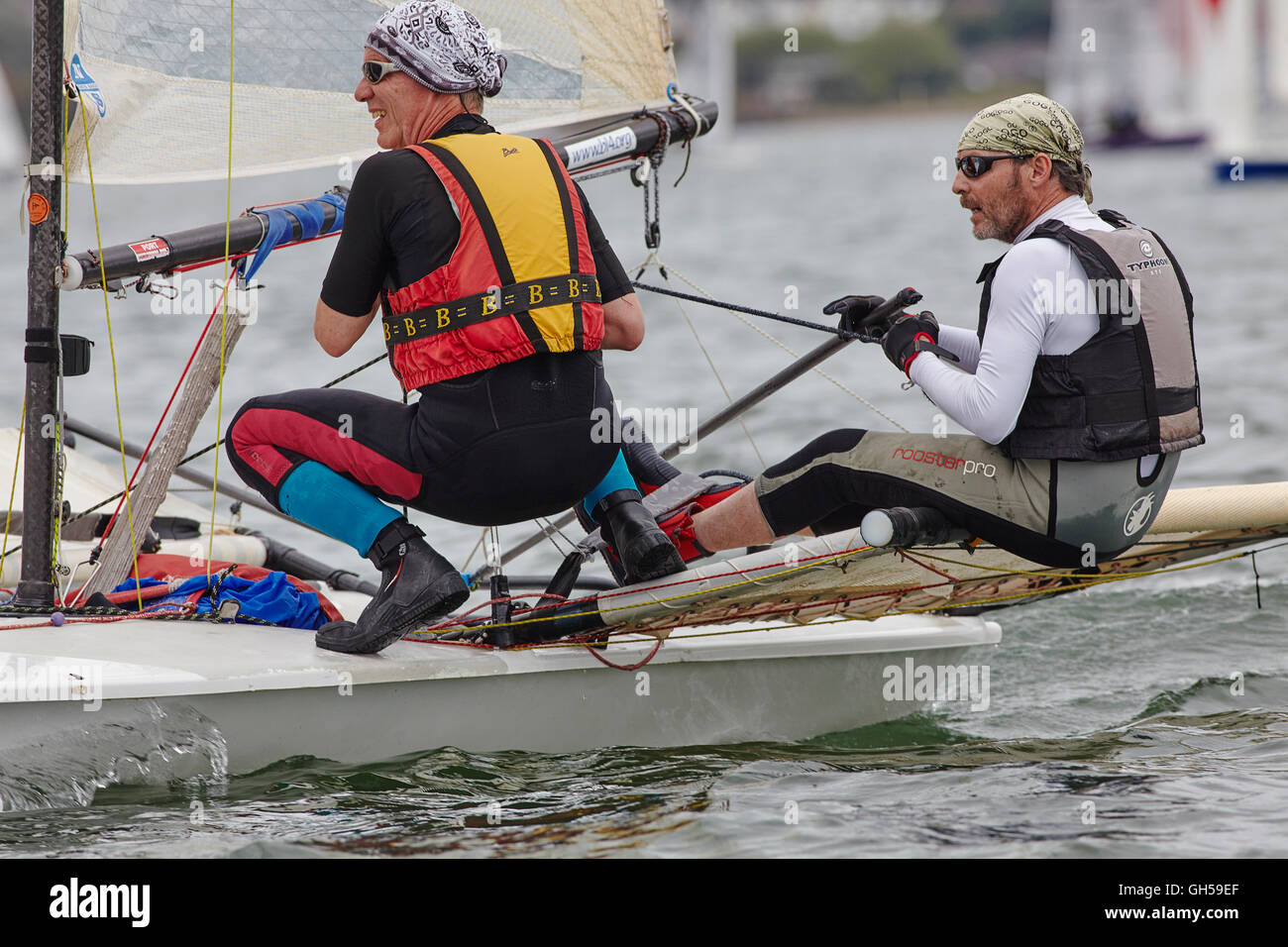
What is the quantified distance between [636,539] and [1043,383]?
0.98m

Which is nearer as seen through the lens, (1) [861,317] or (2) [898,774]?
(1) [861,317]

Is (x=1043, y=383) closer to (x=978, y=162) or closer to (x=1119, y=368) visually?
(x=1119, y=368)

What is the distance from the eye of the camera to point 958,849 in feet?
10.9

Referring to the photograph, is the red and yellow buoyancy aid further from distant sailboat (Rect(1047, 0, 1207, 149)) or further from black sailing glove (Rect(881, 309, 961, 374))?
distant sailboat (Rect(1047, 0, 1207, 149))

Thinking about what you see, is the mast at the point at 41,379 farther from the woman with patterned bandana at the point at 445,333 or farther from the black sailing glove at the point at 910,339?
the black sailing glove at the point at 910,339

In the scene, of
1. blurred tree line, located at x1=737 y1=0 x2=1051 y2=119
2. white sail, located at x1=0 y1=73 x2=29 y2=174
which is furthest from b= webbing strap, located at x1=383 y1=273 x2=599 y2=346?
blurred tree line, located at x1=737 y1=0 x2=1051 y2=119

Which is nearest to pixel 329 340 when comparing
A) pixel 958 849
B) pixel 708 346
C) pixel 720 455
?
pixel 958 849

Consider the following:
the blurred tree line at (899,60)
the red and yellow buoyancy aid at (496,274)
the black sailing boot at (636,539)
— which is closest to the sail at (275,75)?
the red and yellow buoyancy aid at (496,274)

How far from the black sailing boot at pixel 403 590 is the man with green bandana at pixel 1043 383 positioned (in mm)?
776

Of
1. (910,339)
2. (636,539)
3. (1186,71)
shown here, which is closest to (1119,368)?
(910,339)

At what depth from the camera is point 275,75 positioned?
4.72 meters

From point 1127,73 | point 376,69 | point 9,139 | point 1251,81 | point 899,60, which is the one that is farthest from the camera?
point 899,60

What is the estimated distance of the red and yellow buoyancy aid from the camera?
343 cm
